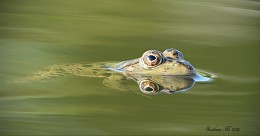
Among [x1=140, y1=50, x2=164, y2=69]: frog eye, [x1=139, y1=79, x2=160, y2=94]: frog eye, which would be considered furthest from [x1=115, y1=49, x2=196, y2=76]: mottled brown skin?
[x1=139, y1=79, x2=160, y2=94]: frog eye

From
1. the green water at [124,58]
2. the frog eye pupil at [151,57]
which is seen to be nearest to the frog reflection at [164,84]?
the green water at [124,58]

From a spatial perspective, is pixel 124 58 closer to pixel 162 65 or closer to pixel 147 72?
pixel 147 72

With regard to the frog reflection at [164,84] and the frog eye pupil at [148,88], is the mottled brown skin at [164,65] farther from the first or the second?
the frog eye pupil at [148,88]

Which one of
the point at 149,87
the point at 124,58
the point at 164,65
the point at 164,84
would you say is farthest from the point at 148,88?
the point at 124,58

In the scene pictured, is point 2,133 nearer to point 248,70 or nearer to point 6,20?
point 248,70

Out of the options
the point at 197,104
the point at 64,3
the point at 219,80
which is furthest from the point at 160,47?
the point at 64,3

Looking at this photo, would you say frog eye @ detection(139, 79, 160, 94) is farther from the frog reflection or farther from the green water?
the green water
